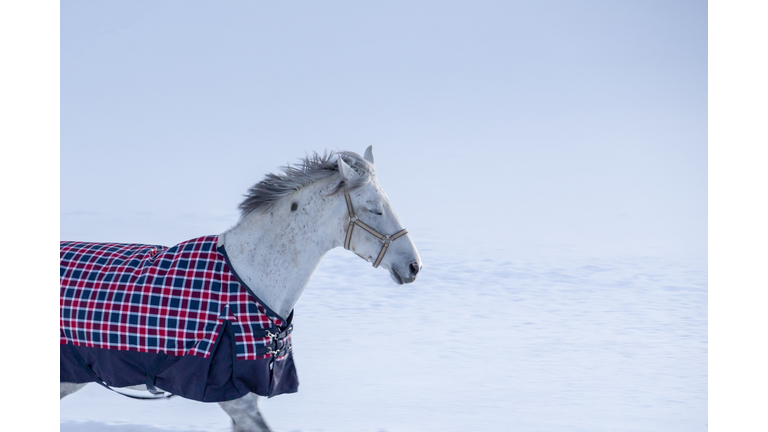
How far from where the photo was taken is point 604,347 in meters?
4.03

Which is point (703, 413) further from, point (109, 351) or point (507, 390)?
point (109, 351)

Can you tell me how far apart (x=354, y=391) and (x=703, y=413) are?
1787 mm

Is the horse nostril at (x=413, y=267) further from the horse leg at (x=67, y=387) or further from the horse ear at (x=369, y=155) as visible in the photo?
the horse leg at (x=67, y=387)

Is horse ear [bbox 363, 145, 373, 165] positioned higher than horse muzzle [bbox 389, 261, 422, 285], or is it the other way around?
horse ear [bbox 363, 145, 373, 165]

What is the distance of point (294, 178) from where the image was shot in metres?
1.95

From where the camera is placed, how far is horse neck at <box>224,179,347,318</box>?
1900 millimetres

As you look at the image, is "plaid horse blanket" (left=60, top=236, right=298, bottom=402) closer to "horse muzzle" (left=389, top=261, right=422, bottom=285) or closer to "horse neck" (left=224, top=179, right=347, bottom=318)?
"horse neck" (left=224, top=179, right=347, bottom=318)

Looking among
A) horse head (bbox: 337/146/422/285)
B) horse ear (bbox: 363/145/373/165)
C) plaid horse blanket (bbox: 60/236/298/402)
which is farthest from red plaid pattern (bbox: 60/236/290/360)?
horse ear (bbox: 363/145/373/165)

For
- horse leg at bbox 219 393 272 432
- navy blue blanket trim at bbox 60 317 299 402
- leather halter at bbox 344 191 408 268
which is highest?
leather halter at bbox 344 191 408 268

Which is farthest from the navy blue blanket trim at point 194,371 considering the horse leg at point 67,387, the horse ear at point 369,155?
the horse ear at point 369,155

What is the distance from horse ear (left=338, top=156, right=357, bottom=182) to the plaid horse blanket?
432mm

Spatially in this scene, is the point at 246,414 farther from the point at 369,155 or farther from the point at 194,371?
the point at 369,155

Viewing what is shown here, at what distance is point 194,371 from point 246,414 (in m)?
0.20

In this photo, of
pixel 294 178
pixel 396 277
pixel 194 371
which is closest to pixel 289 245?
pixel 294 178
